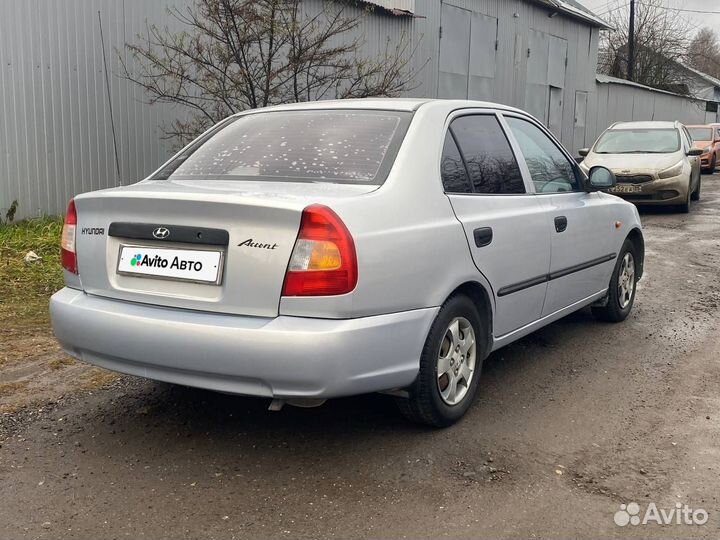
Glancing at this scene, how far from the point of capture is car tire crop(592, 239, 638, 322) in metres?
6.12

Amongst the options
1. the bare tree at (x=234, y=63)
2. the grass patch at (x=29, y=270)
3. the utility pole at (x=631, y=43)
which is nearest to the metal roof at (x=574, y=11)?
the bare tree at (x=234, y=63)

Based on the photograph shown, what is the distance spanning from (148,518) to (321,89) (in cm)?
972

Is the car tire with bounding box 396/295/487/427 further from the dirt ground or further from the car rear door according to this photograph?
the car rear door

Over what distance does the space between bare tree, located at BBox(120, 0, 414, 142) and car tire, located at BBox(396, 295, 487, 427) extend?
21.6 ft

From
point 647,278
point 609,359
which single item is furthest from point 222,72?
point 609,359

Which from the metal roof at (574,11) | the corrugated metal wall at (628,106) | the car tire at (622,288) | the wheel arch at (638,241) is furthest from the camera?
the corrugated metal wall at (628,106)

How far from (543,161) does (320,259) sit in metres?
2.44

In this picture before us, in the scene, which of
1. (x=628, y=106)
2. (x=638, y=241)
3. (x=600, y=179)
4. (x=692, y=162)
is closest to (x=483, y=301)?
(x=600, y=179)

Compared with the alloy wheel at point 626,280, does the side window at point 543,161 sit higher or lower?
higher

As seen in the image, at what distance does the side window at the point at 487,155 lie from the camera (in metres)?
4.34

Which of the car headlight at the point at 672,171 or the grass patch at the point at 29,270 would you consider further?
the car headlight at the point at 672,171

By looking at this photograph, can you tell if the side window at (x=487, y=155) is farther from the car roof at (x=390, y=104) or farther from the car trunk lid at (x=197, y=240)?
the car trunk lid at (x=197, y=240)

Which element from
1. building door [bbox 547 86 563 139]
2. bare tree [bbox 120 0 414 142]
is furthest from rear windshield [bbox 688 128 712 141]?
bare tree [bbox 120 0 414 142]

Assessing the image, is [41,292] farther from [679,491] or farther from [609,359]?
[679,491]
